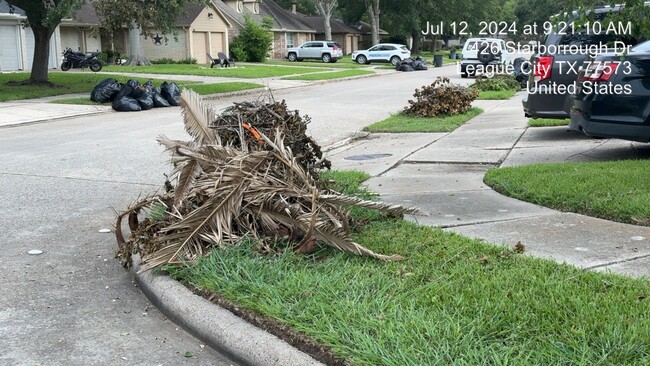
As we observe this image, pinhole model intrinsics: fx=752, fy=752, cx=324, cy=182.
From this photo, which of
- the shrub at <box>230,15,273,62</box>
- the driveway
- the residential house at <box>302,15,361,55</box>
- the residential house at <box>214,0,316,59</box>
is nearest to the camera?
the driveway

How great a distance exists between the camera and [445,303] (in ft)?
14.2

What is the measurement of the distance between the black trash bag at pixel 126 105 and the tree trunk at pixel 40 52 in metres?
7.44

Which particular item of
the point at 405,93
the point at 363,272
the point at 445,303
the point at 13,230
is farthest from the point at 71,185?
the point at 405,93

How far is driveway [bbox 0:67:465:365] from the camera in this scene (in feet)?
14.4

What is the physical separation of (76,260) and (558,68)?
816 centimetres

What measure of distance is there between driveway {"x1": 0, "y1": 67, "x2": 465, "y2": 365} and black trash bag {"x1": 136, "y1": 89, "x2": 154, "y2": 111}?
668cm

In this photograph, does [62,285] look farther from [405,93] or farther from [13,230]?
[405,93]

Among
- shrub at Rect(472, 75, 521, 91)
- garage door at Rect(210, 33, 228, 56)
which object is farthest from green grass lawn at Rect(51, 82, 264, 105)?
garage door at Rect(210, 33, 228, 56)

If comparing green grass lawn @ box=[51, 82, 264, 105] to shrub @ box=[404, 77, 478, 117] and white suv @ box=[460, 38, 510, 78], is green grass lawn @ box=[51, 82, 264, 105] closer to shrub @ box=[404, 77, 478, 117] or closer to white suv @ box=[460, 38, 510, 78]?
shrub @ box=[404, 77, 478, 117]

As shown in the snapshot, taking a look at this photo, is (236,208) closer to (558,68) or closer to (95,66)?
(558,68)

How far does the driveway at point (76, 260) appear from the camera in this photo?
4398mm

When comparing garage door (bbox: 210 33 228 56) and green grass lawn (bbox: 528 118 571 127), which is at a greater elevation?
garage door (bbox: 210 33 228 56)

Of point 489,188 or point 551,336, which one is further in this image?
point 489,188

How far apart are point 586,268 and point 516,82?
72.0ft
